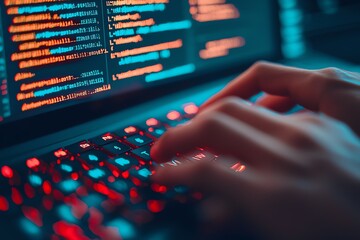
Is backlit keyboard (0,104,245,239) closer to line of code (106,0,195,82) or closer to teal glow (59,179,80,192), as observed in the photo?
teal glow (59,179,80,192)

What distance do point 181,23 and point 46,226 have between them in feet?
1.47

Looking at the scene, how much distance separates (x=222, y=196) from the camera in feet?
1.15

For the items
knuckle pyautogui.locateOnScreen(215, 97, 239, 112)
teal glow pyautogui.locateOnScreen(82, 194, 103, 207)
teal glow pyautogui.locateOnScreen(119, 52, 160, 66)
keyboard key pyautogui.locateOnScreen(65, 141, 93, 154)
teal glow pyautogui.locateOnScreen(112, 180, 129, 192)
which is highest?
teal glow pyautogui.locateOnScreen(119, 52, 160, 66)

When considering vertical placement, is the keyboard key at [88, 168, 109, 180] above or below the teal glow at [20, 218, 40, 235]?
above

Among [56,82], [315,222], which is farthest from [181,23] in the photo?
[315,222]

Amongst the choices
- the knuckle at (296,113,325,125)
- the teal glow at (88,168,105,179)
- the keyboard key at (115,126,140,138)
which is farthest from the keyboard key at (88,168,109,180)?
the knuckle at (296,113,325,125)

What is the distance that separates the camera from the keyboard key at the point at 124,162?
1.47 ft

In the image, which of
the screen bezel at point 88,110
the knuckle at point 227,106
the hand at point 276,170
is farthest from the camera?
the screen bezel at point 88,110

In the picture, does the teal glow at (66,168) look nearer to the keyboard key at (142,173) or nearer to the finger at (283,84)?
the keyboard key at (142,173)

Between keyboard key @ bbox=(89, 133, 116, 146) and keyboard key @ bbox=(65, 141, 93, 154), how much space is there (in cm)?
1

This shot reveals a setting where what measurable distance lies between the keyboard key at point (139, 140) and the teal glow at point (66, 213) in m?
0.15

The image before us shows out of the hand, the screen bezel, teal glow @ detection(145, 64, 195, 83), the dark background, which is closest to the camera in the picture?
the hand

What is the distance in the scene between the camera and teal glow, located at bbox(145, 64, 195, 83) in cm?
67

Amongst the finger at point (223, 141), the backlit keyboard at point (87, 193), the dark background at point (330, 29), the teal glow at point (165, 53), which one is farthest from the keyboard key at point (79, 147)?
the dark background at point (330, 29)
